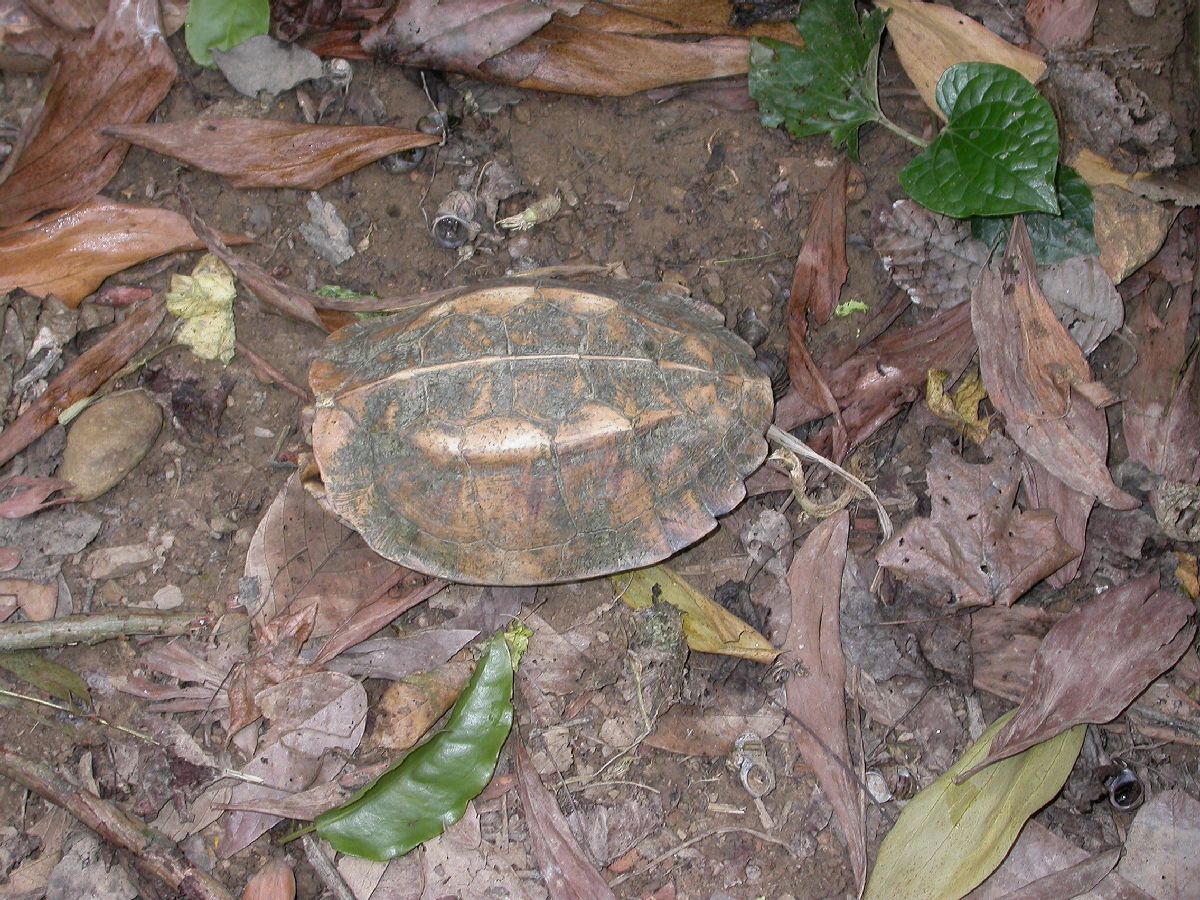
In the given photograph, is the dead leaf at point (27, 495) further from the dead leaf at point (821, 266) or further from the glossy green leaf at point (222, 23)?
the dead leaf at point (821, 266)

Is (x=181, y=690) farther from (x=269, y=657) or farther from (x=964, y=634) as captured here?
(x=964, y=634)

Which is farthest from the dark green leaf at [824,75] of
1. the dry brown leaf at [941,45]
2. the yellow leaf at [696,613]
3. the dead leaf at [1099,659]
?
the dead leaf at [1099,659]

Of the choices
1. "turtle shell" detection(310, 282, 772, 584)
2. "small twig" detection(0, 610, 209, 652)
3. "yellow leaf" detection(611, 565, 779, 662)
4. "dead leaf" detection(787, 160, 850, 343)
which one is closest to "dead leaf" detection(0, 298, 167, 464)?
"small twig" detection(0, 610, 209, 652)

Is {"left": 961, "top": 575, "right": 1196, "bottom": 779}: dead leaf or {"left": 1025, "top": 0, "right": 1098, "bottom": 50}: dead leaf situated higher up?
{"left": 1025, "top": 0, "right": 1098, "bottom": 50}: dead leaf

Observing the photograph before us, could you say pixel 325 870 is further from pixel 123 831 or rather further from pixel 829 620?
pixel 829 620

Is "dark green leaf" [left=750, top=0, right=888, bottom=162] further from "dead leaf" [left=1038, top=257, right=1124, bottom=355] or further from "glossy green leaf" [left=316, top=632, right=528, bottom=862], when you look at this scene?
"glossy green leaf" [left=316, top=632, right=528, bottom=862]

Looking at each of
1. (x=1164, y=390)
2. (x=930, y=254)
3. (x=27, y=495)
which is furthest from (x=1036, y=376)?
(x=27, y=495)
